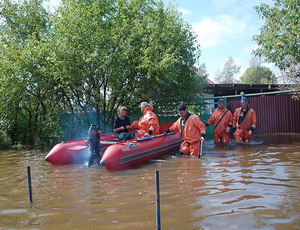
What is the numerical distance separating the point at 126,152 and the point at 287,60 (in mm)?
7141

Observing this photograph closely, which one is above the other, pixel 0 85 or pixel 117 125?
pixel 0 85

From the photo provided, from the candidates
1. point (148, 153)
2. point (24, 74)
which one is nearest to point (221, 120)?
point (148, 153)

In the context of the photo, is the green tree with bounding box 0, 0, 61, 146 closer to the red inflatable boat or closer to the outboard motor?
the red inflatable boat

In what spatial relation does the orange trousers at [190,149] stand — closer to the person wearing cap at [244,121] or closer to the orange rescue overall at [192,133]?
the orange rescue overall at [192,133]

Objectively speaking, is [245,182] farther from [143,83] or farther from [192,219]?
[143,83]

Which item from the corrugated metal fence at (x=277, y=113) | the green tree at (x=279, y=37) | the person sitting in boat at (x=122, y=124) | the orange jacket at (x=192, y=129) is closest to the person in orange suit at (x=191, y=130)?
the orange jacket at (x=192, y=129)

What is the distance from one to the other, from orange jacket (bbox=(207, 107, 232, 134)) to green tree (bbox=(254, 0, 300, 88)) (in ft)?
8.70

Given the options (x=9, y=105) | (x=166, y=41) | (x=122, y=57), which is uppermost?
(x=166, y=41)

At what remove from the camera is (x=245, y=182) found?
472 cm

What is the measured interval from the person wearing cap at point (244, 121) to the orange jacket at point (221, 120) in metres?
0.23

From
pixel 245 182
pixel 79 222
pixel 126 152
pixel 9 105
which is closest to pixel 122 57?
pixel 126 152

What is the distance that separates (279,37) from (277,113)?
12.6 feet

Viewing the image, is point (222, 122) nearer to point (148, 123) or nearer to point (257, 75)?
point (148, 123)

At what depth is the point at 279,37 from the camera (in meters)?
9.88
